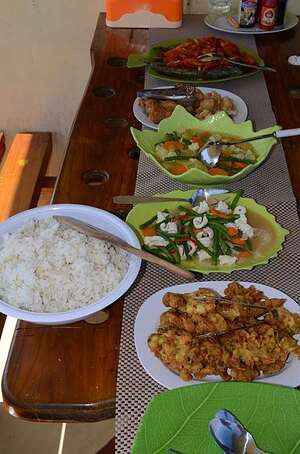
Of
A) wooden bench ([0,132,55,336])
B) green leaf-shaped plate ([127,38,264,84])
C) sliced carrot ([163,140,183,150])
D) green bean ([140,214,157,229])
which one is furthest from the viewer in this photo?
wooden bench ([0,132,55,336])

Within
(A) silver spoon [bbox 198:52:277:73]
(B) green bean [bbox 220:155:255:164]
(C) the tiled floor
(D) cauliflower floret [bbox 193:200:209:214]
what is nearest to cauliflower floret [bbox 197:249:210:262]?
(D) cauliflower floret [bbox 193:200:209:214]

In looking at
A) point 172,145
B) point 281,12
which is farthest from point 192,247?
point 281,12

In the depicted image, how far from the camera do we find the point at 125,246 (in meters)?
0.94


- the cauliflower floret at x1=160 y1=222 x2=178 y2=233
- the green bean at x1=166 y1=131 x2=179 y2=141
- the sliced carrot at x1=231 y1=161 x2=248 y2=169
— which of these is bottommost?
the sliced carrot at x1=231 y1=161 x2=248 y2=169

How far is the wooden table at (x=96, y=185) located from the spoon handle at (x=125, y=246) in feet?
0.31

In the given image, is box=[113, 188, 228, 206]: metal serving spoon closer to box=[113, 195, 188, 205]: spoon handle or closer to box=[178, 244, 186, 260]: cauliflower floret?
box=[113, 195, 188, 205]: spoon handle

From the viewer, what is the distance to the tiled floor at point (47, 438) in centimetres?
179

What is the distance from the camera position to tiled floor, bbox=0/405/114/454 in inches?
70.6

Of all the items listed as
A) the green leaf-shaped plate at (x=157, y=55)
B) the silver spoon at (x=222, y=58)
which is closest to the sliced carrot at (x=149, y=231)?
the green leaf-shaped plate at (x=157, y=55)

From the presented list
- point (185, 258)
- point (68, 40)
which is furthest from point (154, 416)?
point (68, 40)

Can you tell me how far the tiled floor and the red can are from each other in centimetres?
144

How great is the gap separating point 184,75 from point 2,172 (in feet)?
2.95

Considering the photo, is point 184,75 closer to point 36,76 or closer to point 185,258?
point 185,258

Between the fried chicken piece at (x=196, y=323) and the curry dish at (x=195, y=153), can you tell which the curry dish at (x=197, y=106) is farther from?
the fried chicken piece at (x=196, y=323)
